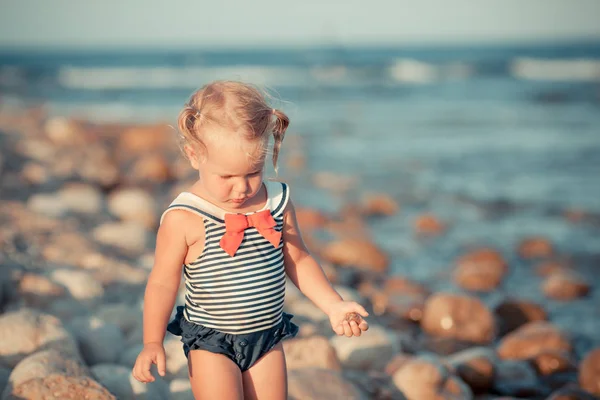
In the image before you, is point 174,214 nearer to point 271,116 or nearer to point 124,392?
point 271,116

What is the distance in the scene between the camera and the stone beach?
302 centimetres

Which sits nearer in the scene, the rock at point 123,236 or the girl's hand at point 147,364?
the girl's hand at point 147,364

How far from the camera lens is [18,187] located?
7336 millimetres

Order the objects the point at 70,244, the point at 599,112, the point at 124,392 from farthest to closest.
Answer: the point at 599,112 < the point at 70,244 < the point at 124,392

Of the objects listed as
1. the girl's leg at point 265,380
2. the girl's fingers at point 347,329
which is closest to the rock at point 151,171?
the girl's leg at point 265,380

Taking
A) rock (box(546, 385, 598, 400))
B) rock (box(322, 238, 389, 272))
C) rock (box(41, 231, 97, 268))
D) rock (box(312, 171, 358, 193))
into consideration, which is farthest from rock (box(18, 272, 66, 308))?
rock (box(312, 171, 358, 193))

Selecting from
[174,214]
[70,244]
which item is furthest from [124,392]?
[70,244]

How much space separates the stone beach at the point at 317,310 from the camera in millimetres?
3021

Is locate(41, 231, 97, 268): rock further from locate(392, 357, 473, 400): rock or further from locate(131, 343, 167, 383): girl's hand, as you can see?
locate(131, 343, 167, 383): girl's hand

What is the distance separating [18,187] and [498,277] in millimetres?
5067

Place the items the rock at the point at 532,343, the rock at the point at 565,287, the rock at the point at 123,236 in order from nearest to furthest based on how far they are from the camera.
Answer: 1. the rock at the point at 532,343
2. the rock at the point at 123,236
3. the rock at the point at 565,287

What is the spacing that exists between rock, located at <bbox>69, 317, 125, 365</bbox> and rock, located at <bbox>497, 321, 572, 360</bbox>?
2.43 metres

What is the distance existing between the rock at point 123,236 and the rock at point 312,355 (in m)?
2.45

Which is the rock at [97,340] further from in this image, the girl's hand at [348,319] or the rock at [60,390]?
the girl's hand at [348,319]
